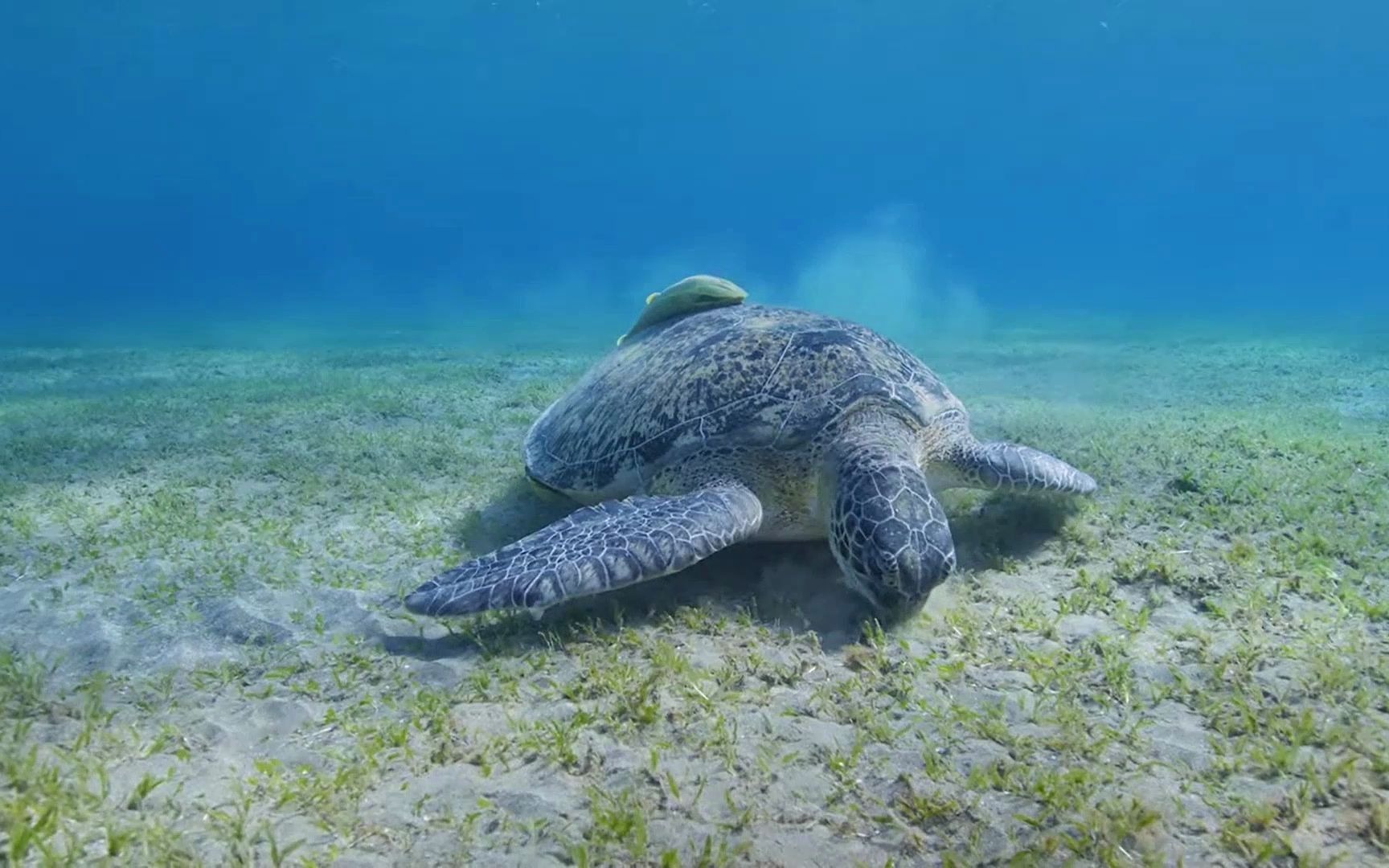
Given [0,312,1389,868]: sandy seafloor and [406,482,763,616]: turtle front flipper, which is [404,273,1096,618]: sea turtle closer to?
[406,482,763,616]: turtle front flipper

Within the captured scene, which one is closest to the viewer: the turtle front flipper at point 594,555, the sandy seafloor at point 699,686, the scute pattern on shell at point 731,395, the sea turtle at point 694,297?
the sandy seafloor at point 699,686

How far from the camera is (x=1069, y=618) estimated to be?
10.6 ft

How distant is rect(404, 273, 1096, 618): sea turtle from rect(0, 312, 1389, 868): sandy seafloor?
0.24 meters

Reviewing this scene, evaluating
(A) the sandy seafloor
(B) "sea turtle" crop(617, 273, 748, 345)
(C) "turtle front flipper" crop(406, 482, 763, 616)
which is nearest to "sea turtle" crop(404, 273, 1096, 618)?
(C) "turtle front flipper" crop(406, 482, 763, 616)

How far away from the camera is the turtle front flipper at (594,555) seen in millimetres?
3043

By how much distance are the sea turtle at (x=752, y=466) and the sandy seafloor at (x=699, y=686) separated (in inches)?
9.3

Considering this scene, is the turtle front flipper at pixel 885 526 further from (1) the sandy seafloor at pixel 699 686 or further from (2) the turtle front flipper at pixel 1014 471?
(2) the turtle front flipper at pixel 1014 471

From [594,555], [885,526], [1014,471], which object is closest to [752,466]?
[885,526]

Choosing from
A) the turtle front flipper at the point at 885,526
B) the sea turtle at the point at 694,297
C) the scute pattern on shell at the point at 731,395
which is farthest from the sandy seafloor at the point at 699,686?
the sea turtle at the point at 694,297

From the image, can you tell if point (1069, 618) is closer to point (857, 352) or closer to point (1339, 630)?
point (1339, 630)

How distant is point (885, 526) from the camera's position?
3.18 metres

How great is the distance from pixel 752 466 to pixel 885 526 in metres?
0.94

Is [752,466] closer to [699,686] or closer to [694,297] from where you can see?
[699,686]

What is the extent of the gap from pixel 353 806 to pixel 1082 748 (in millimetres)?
2178
